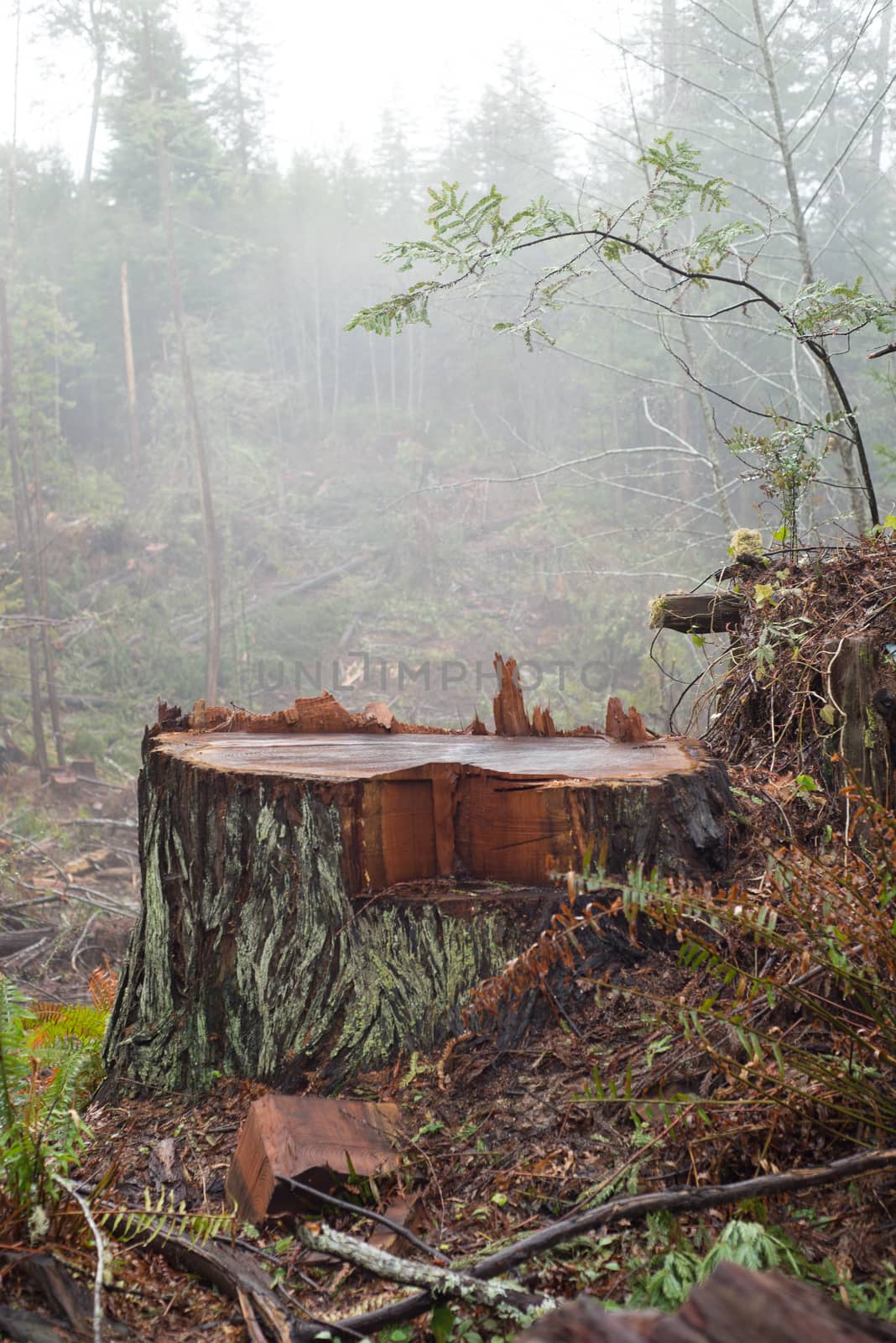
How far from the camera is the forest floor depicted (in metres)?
1.23

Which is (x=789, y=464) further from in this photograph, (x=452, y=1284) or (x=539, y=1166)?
(x=452, y=1284)

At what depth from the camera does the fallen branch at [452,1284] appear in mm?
1173

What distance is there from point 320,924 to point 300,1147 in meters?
0.55

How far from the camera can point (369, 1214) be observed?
1.37 meters

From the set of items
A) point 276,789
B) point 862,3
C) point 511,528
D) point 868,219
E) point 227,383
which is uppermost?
point 868,219

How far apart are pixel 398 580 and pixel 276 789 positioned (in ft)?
53.2

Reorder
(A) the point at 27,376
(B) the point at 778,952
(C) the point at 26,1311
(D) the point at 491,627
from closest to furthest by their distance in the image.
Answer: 1. (C) the point at 26,1311
2. (B) the point at 778,952
3. (A) the point at 27,376
4. (D) the point at 491,627

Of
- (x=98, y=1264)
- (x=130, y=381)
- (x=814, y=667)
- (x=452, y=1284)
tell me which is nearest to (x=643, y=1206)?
(x=452, y=1284)

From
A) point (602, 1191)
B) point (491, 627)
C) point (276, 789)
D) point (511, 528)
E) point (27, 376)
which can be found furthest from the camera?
point (511, 528)

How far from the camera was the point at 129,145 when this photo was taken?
1961cm

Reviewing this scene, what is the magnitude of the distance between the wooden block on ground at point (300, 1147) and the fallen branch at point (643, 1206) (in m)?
0.32

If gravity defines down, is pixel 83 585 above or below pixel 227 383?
below

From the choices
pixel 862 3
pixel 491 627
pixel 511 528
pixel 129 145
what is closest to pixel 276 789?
pixel 862 3

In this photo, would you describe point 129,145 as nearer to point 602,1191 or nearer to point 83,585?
point 83,585
